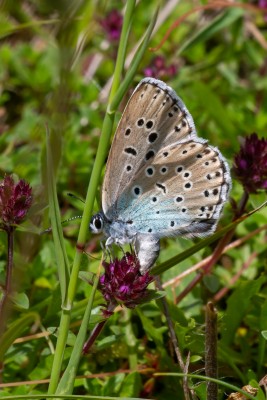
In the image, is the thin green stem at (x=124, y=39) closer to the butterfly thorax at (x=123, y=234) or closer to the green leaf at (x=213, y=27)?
the butterfly thorax at (x=123, y=234)

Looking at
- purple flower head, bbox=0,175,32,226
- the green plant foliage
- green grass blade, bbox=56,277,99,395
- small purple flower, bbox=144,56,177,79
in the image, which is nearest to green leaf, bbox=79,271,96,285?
the green plant foliage

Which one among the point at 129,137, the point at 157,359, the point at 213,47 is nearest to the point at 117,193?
the point at 129,137

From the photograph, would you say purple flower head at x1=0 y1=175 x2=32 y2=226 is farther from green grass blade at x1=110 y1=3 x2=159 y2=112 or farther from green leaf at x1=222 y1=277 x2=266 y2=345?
green leaf at x1=222 y1=277 x2=266 y2=345

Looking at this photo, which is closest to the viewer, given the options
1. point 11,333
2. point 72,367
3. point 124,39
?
point 72,367

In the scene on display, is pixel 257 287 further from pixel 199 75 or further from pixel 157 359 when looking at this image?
pixel 199 75

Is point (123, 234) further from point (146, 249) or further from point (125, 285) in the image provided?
point (125, 285)

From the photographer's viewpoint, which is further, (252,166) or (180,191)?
(252,166)

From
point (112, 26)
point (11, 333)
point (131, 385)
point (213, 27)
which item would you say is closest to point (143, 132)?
point (11, 333)
